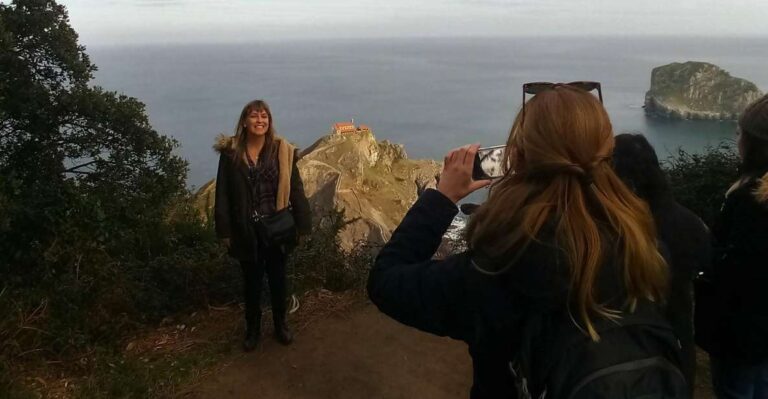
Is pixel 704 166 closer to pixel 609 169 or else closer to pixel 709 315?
pixel 709 315

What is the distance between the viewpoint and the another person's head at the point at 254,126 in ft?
12.5

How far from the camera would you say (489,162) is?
1.50 meters

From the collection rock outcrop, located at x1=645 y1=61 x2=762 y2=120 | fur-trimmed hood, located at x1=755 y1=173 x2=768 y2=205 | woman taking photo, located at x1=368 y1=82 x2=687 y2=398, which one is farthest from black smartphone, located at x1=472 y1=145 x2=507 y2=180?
rock outcrop, located at x1=645 y1=61 x2=762 y2=120

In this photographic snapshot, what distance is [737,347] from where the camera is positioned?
83.9 inches

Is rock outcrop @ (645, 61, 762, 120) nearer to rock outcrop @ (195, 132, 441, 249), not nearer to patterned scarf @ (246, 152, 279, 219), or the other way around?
rock outcrop @ (195, 132, 441, 249)

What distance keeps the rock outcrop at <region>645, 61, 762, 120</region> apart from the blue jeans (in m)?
69.2

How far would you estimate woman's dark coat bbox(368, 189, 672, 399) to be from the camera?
46.6 inches

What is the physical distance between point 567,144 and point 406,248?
0.49m

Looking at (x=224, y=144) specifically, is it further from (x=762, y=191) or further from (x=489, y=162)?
(x=762, y=191)

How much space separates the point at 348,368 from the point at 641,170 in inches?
106

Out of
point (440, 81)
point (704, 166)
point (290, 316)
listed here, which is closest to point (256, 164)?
point (290, 316)

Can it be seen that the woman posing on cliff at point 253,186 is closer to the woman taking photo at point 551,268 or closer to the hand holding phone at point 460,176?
the hand holding phone at point 460,176

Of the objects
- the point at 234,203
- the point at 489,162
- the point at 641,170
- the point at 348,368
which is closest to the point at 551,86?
the point at 489,162

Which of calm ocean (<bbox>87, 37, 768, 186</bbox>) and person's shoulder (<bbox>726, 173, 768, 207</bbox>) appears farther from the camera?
calm ocean (<bbox>87, 37, 768, 186</bbox>)
